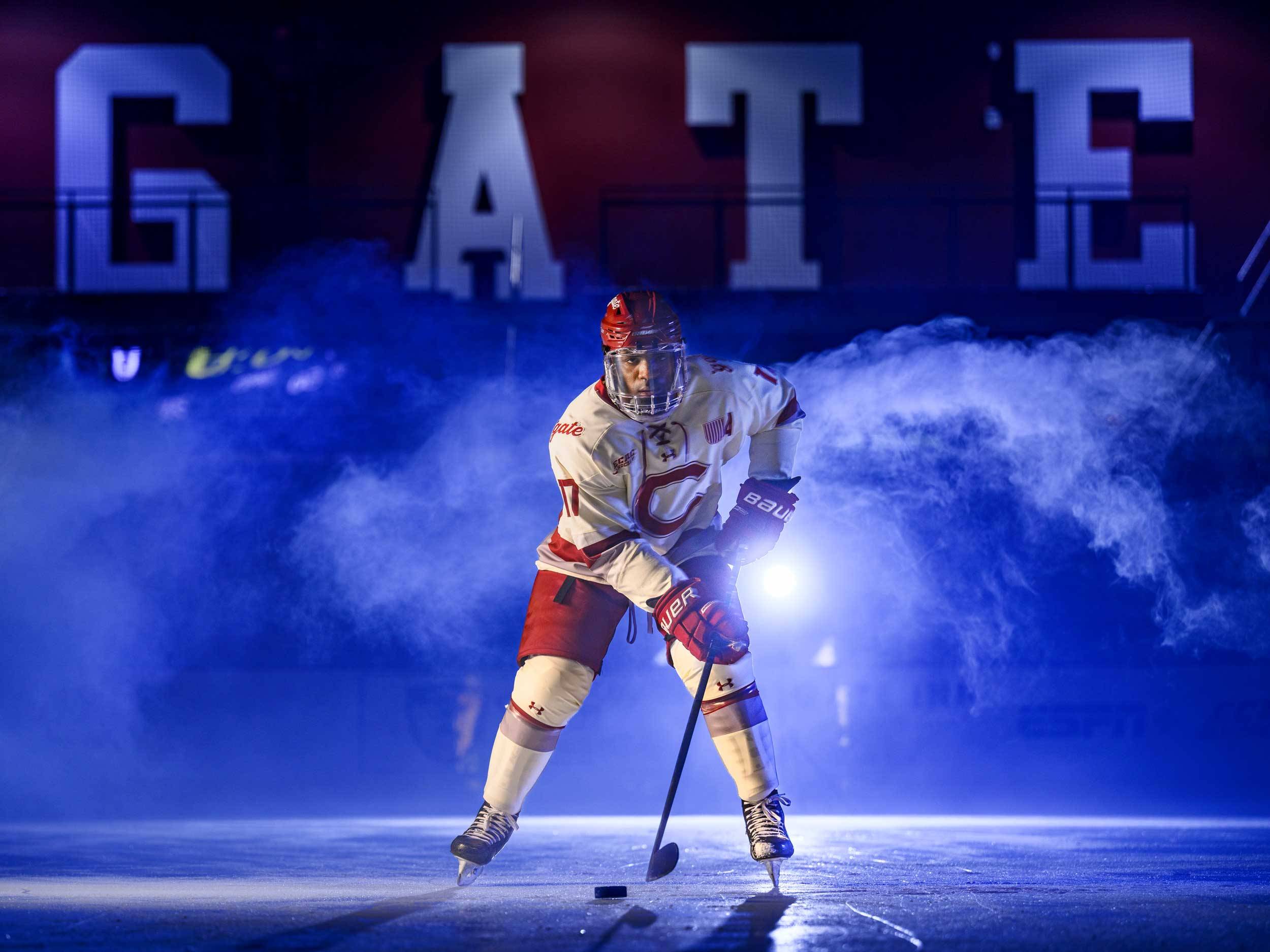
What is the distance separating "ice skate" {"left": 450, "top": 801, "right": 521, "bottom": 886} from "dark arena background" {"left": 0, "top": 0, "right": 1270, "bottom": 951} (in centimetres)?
18

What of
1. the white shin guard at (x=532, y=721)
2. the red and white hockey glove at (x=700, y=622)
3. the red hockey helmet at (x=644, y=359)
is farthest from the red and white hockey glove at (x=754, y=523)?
the white shin guard at (x=532, y=721)

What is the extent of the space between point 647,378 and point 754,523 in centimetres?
55

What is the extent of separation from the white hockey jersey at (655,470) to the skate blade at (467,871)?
0.88 metres

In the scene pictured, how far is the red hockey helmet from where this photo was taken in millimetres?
3762

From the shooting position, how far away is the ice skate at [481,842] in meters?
3.85

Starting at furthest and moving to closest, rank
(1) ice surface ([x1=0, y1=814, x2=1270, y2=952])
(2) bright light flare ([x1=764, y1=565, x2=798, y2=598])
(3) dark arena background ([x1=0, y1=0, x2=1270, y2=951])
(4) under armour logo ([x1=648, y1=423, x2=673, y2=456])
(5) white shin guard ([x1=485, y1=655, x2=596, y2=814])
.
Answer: (2) bright light flare ([x1=764, y1=565, x2=798, y2=598])
(3) dark arena background ([x1=0, y1=0, x2=1270, y2=951])
(5) white shin guard ([x1=485, y1=655, x2=596, y2=814])
(4) under armour logo ([x1=648, y1=423, x2=673, y2=456])
(1) ice surface ([x1=0, y1=814, x2=1270, y2=952])

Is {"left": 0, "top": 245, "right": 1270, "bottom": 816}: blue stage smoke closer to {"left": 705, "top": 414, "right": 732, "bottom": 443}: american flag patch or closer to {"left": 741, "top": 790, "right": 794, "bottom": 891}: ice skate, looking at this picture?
{"left": 705, "top": 414, "right": 732, "bottom": 443}: american flag patch

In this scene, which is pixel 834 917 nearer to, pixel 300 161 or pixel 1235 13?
pixel 300 161

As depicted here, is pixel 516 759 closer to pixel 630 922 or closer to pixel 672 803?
pixel 672 803

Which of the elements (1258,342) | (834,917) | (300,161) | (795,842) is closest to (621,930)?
(834,917)

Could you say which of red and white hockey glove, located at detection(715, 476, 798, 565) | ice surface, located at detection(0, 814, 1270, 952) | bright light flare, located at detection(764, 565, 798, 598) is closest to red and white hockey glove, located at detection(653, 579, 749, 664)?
red and white hockey glove, located at detection(715, 476, 798, 565)

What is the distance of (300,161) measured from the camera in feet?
38.3

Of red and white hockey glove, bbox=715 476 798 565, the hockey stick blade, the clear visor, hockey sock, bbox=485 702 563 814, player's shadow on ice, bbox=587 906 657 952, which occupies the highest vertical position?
the clear visor

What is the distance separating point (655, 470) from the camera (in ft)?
12.7
